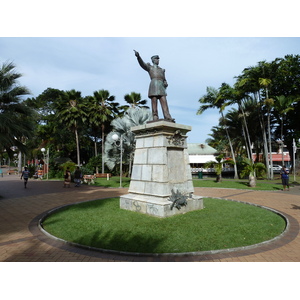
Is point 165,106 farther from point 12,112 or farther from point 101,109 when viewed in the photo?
point 101,109

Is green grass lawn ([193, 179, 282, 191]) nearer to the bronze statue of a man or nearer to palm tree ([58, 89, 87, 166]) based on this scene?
the bronze statue of a man

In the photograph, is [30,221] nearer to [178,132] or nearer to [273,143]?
[178,132]

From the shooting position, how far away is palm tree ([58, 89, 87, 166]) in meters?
29.1

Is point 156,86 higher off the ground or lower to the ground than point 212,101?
lower

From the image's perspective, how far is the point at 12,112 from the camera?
1220cm

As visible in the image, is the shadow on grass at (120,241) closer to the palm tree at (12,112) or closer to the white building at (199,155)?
the palm tree at (12,112)

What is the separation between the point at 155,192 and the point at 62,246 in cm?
322

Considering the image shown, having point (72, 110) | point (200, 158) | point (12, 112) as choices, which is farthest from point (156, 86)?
point (200, 158)

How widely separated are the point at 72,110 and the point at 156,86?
23322mm

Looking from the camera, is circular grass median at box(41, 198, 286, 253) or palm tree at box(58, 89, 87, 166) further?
palm tree at box(58, 89, 87, 166)

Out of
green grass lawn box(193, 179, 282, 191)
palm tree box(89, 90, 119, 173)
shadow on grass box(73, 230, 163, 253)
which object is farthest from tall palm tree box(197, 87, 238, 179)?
shadow on grass box(73, 230, 163, 253)

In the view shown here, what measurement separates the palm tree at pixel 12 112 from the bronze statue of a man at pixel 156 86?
752 cm

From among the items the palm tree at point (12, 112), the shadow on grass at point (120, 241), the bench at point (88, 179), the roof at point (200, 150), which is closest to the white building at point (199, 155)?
the roof at point (200, 150)

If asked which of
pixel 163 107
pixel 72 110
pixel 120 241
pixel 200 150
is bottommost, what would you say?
pixel 120 241
